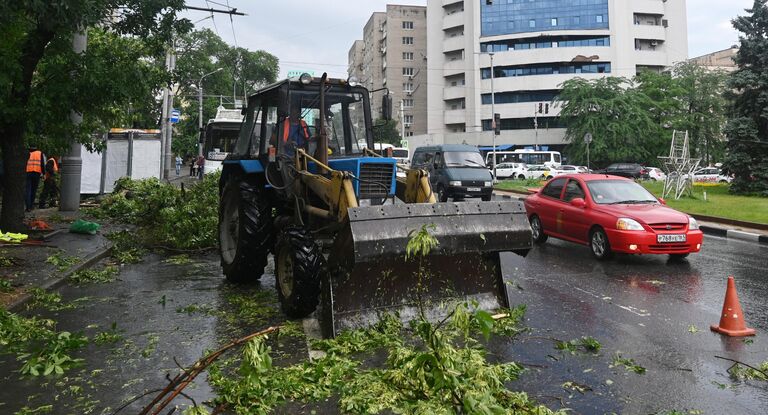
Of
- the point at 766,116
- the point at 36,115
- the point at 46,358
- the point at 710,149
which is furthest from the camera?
the point at 710,149

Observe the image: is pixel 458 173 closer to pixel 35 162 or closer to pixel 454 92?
pixel 35 162

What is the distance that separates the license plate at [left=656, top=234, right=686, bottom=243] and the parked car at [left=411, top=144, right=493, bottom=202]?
37.4 feet

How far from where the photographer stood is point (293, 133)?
712 cm

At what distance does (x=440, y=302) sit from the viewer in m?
5.93

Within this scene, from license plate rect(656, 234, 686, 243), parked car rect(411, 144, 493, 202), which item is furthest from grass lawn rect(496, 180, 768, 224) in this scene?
license plate rect(656, 234, 686, 243)

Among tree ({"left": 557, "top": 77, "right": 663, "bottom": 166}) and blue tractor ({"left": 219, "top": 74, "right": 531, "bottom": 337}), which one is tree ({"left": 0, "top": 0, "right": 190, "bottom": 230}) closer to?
blue tractor ({"left": 219, "top": 74, "right": 531, "bottom": 337})

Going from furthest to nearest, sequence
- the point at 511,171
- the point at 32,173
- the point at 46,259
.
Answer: the point at 511,171, the point at 32,173, the point at 46,259

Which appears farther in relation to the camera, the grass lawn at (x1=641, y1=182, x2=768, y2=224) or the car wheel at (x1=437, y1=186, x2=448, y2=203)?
the car wheel at (x1=437, y1=186, x2=448, y2=203)

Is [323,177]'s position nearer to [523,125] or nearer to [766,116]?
[766,116]

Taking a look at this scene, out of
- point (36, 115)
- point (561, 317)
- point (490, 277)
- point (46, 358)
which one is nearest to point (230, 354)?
point (46, 358)

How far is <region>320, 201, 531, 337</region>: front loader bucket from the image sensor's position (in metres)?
5.14

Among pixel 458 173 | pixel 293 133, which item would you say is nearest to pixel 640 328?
pixel 293 133

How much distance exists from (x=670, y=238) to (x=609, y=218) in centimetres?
100

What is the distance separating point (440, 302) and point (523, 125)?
70147mm
